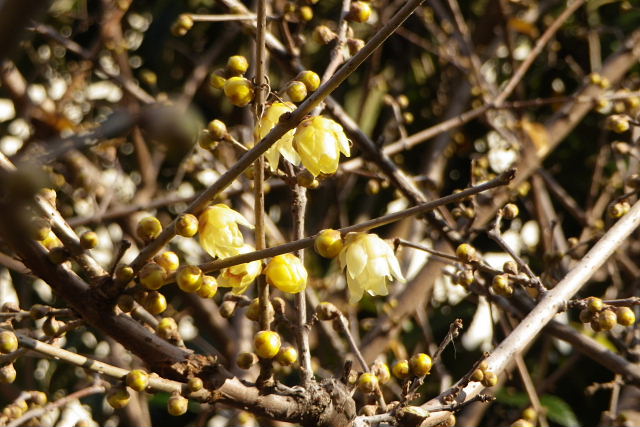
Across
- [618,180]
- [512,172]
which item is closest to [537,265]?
[618,180]

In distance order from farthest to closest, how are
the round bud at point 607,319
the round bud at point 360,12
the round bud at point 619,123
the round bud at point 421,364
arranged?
1. the round bud at point 619,123
2. the round bud at point 360,12
3. the round bud at point 607,319
4. the round bud at point 421,364

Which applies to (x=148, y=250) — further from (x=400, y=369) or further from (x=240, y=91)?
(x=400, y=369)

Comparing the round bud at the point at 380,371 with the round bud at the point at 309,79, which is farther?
the round bud at the point at 380,371

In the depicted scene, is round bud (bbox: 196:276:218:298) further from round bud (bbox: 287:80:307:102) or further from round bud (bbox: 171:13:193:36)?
round bud (bbox: 171:13:193:36)

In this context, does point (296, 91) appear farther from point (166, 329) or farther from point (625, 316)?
point (625, 316)

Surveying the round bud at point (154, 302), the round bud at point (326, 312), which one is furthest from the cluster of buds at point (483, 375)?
the round bud at point (154, 302)

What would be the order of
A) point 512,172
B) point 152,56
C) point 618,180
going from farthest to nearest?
point 152,56 → point 618,180 → point 512,172

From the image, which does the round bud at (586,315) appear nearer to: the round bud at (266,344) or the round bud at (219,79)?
the round bud at (266,344)

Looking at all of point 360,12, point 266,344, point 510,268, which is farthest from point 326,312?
point 360,12
